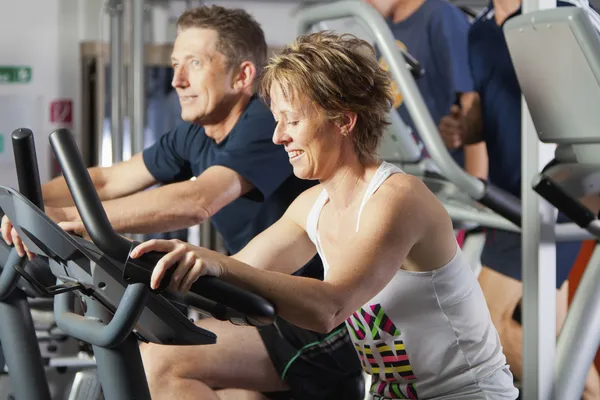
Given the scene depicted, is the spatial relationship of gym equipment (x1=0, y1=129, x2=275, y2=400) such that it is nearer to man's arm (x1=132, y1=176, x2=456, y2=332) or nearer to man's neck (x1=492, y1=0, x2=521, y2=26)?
man's arm (x1=132, y1=176, x2=456, y2=332)

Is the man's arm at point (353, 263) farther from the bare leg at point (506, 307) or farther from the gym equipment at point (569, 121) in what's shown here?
the bare leg at point (506, 307)

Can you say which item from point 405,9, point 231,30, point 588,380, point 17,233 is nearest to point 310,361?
point 17,233

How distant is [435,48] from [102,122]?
11.1 ft

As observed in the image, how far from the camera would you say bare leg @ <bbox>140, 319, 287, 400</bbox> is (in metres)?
1.80

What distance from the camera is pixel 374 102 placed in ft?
4.96

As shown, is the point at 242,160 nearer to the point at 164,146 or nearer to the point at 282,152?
Answer: the point at 282,152

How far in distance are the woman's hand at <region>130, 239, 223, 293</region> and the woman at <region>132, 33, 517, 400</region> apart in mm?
333

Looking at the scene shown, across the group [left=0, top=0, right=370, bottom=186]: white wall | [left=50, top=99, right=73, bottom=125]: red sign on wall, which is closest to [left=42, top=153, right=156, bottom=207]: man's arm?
[left=0, top=0, right=370, bottom=186]: white wall

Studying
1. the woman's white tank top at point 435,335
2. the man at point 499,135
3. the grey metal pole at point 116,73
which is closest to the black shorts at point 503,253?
the man at point 499,135

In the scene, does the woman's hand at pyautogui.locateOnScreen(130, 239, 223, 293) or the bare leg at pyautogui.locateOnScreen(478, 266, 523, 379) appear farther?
the bare leg at pyautogui.locateOnScreen(478, 266, 523, 379)

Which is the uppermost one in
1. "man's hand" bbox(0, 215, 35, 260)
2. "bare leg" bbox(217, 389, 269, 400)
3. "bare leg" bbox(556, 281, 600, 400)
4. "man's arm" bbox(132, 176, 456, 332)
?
"man's arm" bbox(132, 176, 456, 332)

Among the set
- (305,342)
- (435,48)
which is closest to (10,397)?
(305,342)

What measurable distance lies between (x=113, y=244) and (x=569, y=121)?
1.27 metres

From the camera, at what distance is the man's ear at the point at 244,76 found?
2.22 m
